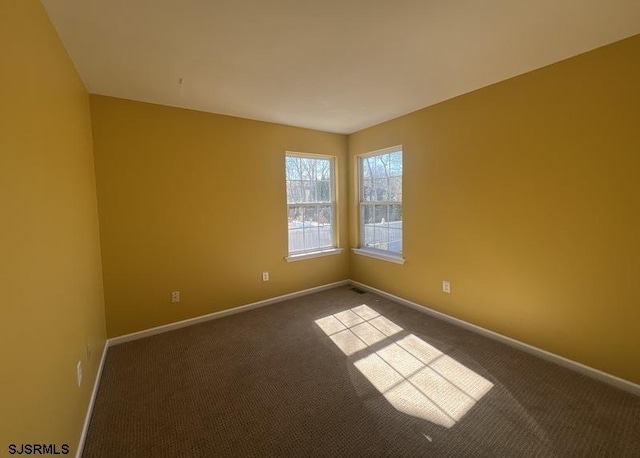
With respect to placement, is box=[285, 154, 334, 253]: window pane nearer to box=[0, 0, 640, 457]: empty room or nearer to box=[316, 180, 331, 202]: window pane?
box=[316, 180, 331, 202]: window pane

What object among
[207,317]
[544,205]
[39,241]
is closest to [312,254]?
[207,317]

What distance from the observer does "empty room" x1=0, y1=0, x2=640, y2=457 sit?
1425 millimetres

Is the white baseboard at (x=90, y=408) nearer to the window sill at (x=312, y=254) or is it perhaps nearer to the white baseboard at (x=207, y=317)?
the white baseboard at (x=207, y=317)

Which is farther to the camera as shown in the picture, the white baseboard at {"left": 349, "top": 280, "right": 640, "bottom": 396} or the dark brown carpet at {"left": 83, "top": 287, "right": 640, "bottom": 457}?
the white baseboard at {"left": 349, "top": 280, "right": 640, "bottom": 396}

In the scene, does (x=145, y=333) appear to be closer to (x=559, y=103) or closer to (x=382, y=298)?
(x=382, y=298)

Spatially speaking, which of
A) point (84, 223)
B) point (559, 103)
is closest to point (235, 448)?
point (84, 223)

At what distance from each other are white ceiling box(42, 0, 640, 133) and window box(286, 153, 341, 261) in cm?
125

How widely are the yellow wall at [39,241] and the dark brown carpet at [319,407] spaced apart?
1.24 ft

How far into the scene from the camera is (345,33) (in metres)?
1.68

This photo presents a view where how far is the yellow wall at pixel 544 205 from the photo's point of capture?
6.08 feet

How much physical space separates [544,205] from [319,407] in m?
2.27

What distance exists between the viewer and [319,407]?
5.92 feet

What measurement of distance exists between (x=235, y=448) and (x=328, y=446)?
0.51 metres

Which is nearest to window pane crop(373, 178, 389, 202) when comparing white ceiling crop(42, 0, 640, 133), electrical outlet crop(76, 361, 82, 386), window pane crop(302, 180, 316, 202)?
window pane crop(302, 180, 316, 202)
